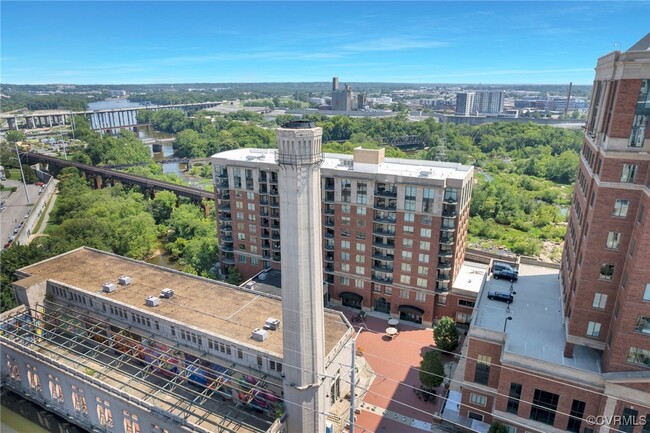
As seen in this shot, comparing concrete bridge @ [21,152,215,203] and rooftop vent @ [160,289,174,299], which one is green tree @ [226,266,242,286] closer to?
rooftop vent @ [160,289,174,299]

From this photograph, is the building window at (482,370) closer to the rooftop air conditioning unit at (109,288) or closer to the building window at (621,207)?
the building window at (621,207)

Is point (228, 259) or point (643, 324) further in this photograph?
point (228, 259)

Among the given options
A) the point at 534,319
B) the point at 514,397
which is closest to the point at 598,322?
the point at 534,319

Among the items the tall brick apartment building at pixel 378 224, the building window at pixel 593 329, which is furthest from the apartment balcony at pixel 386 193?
the building window at pixel 593 329

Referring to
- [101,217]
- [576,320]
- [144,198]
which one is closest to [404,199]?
[576,320]

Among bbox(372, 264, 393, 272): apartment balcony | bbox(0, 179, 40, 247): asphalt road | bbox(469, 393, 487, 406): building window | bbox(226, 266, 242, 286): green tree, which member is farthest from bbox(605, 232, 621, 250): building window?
bbox(0, 179, 40, 247): asphalt road

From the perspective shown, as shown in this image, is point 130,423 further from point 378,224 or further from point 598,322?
point 598,322
